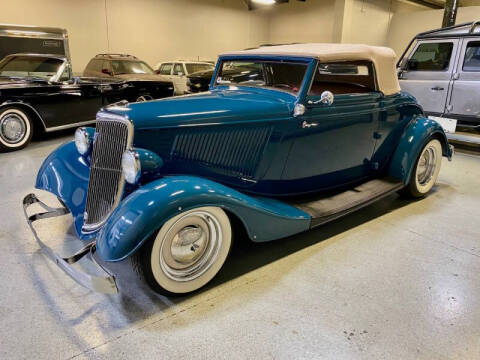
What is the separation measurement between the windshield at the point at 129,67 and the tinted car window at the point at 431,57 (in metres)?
6.15

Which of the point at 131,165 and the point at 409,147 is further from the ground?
the point at 131,165

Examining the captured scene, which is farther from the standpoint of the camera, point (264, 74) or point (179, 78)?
point (179, 78)

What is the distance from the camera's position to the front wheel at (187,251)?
204 cm

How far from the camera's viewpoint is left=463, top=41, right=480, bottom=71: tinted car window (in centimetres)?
590

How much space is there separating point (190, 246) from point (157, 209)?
42 cm

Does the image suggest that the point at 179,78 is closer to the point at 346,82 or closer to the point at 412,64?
the point at 412,64

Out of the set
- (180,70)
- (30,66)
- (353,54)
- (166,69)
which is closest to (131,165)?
(353,54)

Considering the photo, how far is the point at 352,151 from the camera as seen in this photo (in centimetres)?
329

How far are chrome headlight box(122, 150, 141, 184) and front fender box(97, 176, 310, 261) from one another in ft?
0.37

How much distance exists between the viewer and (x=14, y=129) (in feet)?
18.7

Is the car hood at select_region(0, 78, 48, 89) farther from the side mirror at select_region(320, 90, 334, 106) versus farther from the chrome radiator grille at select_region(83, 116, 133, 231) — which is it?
the side mirror at select_region(320, 90, 334, 106)

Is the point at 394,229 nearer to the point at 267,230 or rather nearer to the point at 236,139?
the point at 267,230

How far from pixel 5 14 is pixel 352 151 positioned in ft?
36.8

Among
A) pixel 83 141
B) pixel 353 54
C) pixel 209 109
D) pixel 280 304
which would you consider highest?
pixel 353 54
